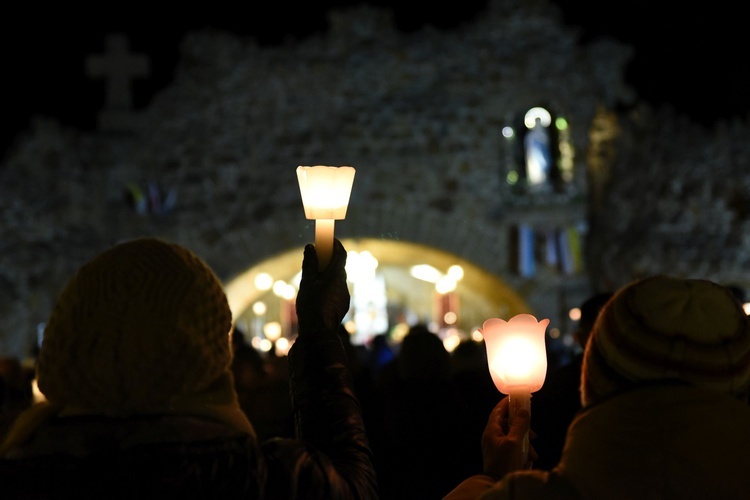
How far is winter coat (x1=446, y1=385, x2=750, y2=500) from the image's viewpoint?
1.65m

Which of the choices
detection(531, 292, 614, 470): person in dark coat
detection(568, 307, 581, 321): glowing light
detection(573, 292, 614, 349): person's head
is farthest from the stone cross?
detection(531, 292, 614, 470): person in dark coat

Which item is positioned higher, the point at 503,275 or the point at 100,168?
the point at 100,168

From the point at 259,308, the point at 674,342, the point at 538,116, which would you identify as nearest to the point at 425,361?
the point at 674,342

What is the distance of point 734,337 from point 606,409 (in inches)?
11.0

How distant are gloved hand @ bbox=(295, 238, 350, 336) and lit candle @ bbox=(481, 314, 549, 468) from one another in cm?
45

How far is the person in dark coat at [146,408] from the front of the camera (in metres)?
1.50

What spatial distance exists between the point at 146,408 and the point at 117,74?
11318mm

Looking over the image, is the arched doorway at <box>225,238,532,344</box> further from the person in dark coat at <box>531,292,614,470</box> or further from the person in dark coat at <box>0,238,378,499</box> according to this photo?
the person in dark coat at <box>0,238,378,499</box>

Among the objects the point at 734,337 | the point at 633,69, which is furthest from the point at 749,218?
the point at 734,337

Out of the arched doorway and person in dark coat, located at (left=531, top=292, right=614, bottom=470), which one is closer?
person in dark coat, located at (left=531, top=292, right=614, bottom=470)

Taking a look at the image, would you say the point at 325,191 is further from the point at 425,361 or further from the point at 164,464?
the point at 425,361

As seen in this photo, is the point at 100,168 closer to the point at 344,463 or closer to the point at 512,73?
the point at 512,73

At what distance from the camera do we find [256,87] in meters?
12.1

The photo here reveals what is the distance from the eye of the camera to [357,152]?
11.9 meters
